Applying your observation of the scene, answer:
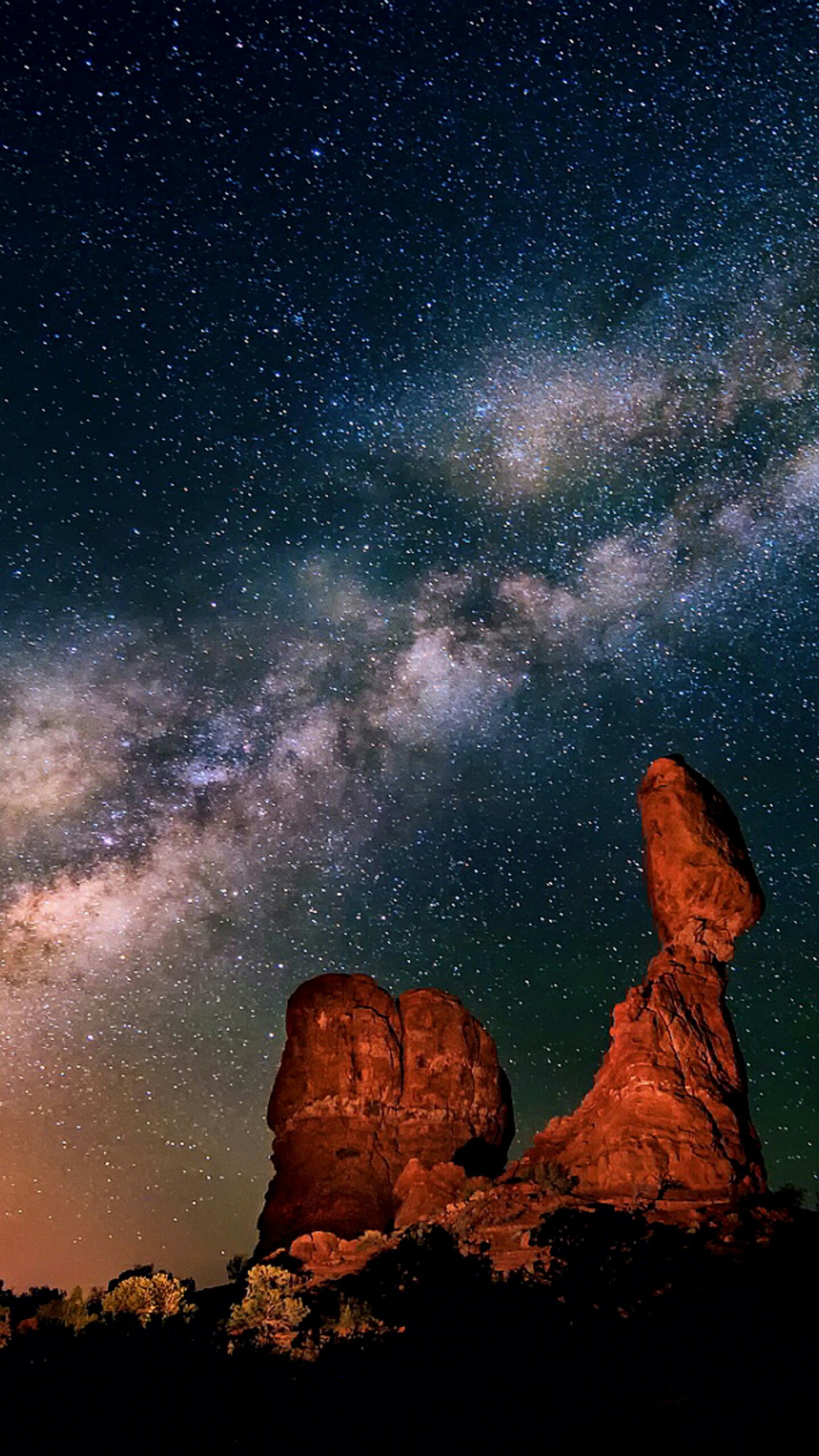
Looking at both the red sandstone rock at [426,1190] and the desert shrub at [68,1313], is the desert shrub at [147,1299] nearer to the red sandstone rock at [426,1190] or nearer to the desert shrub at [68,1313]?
the desert shrub at [68,1313]

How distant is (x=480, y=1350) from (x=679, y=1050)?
14749 mm

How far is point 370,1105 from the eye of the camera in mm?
42688

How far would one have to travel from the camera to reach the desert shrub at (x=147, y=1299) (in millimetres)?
22859

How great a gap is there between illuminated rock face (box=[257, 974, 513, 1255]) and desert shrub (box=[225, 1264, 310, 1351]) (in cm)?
1416

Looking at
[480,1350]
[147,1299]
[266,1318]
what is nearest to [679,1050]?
[480,1350]

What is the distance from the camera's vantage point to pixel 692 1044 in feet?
93.2

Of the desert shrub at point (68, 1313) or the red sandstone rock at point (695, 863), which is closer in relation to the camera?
the desert shrub at point (68, 1313)

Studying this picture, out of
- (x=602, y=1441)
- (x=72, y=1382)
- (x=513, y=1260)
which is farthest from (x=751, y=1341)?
(x=72, y=1382)

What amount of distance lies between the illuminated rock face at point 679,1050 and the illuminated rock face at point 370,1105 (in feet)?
39.3

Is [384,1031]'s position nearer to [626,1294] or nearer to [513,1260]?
[513,1260]

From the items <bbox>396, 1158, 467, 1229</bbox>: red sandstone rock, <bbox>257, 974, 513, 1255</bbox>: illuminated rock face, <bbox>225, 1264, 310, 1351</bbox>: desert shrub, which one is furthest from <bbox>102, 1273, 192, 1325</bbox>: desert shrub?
<bbox>257, 974, 513, 1255</bbox>: illuminated rock face

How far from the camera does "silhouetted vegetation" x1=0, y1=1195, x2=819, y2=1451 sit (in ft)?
41.2

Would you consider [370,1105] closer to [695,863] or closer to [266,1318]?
[695,863]

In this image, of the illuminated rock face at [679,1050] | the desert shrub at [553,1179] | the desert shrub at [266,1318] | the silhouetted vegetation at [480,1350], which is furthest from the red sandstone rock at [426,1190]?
the desert shrub at [266,1318]
